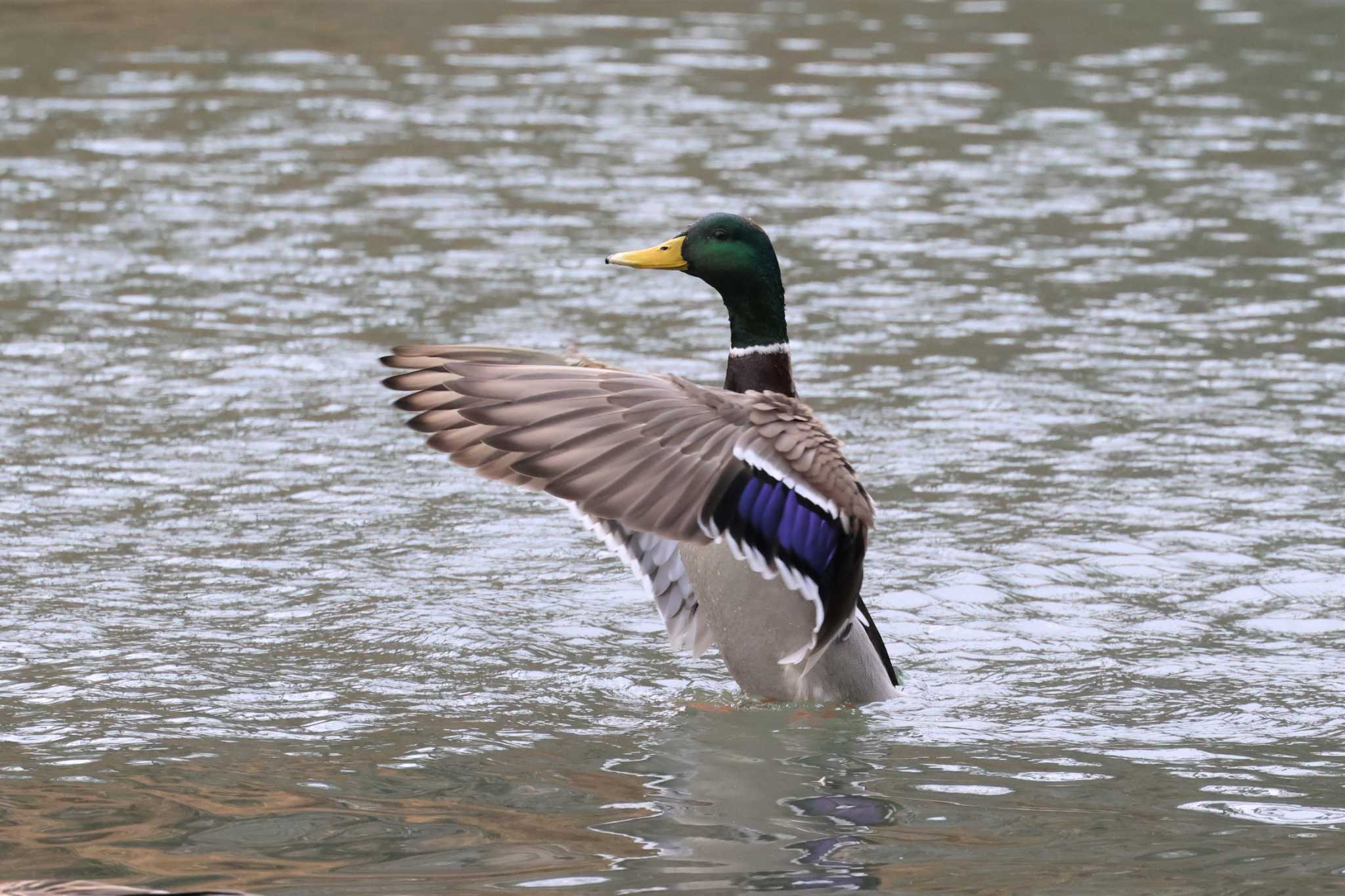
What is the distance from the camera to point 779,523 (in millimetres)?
6395

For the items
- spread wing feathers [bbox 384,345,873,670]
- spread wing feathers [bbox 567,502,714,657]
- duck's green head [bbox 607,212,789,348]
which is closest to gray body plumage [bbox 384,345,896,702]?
spread wing feathers [bbox 384,345,873,670]

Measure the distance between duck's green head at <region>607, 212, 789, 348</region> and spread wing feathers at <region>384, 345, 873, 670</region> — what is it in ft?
3.44

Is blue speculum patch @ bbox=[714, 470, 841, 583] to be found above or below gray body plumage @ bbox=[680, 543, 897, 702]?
above

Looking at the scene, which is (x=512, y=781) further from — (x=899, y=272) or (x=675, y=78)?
(x=675, y=78)

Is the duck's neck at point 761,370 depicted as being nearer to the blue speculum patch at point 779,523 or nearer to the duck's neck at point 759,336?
the duck's neck at point 759,336

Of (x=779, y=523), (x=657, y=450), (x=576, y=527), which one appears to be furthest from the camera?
(x=576, y=527)

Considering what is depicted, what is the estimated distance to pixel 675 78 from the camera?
1945cm

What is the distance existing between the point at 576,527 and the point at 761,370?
2374 mm

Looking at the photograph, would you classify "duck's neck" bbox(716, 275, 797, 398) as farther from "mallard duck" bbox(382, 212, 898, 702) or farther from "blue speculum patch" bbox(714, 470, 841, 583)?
"blue speculum patch" bbox(714, 470, 841, 583)

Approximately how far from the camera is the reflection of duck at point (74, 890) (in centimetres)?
496

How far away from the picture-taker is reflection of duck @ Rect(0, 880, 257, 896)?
16.3 feet

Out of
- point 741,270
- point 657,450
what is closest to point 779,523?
point 657,450

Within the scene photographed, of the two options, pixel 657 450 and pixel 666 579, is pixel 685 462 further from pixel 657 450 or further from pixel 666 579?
pixel 666 579

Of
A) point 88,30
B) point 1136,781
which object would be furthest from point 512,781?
point 88,30
